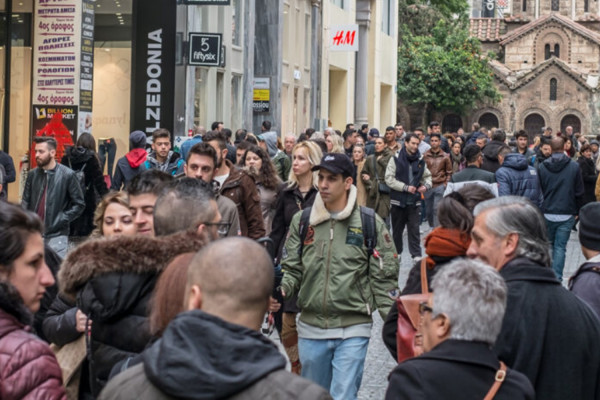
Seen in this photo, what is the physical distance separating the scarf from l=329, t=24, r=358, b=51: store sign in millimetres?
32136

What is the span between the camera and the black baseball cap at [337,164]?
23.6ft

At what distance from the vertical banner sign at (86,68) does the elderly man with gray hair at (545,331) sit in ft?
45.8

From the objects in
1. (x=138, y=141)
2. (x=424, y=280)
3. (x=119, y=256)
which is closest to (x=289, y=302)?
(x=424, y=280)

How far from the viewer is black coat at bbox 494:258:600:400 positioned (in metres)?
4.76

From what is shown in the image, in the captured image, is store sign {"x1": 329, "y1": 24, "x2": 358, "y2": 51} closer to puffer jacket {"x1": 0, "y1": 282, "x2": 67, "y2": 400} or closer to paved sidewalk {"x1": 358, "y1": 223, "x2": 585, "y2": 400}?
paved sidewalk {"x1": 358, "y1": 223, "x2": 585, "y2": 400}

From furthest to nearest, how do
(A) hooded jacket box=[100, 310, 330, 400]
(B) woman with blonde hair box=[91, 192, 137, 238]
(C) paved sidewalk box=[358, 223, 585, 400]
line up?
(C) paved sidewalk box=[358, 223, 585, 400] < (B) woman with blonde hair box=[91, 192, 137, 238] < (A) hooded jacket box=[100, 310, 330, 400]

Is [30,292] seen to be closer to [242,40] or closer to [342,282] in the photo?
[342,282]

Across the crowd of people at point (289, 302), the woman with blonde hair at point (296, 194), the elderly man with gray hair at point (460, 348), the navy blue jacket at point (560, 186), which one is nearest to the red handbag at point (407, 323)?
the crowd of people at point (289, 302)

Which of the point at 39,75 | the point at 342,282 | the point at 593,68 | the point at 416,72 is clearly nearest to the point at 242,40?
the point at 39,75

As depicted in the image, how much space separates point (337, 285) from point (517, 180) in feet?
26.3

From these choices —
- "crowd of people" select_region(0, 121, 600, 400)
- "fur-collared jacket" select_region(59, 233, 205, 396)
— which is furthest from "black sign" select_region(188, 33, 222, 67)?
"fur-collared jacket" select_region(59, 233, 205, 396)

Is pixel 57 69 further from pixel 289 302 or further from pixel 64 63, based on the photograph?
pixel 289 302

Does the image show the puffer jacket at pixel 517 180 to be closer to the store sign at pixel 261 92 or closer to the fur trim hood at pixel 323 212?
the fur trim hood at pixel 323 212

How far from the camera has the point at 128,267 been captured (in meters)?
4.45
